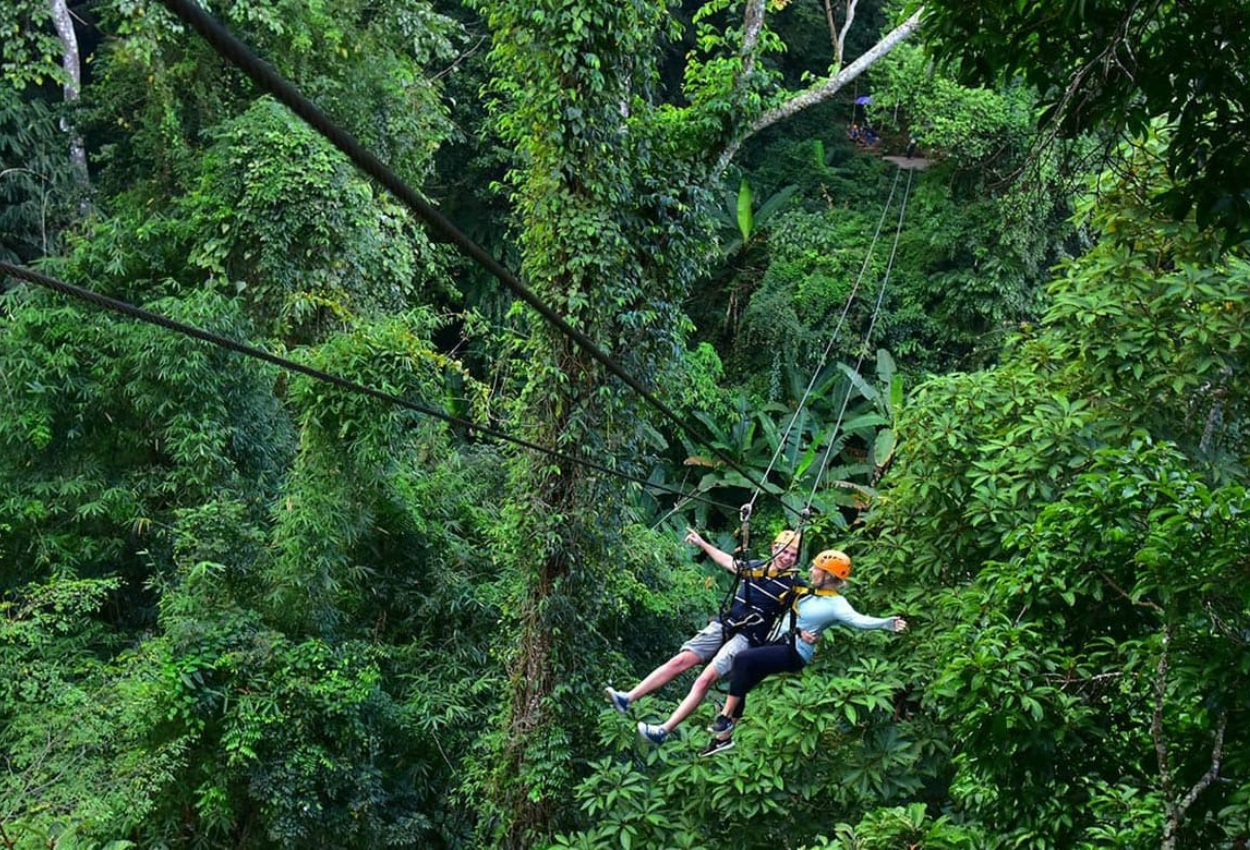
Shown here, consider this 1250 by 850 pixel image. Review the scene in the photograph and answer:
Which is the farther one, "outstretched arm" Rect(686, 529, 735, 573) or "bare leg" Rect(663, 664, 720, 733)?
"bare leg" Rect(663, 664, 720, 733)

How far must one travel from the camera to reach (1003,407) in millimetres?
5262

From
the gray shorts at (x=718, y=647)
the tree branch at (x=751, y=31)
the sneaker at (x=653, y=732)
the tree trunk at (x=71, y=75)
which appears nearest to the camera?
the gray shorts at (x=718, y=647)

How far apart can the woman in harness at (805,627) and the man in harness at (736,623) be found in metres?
0.08

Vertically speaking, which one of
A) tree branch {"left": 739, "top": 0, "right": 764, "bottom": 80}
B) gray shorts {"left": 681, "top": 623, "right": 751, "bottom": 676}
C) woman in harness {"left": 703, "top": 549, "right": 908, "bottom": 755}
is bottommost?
gray shorts {"left": 681, "top": 623, "right": 751, "bottom": 676}

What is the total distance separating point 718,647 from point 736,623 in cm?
32

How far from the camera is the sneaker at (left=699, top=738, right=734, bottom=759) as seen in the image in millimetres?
5152

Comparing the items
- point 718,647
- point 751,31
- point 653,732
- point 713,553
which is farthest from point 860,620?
point 751,31

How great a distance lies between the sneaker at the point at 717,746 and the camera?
16.9 feet

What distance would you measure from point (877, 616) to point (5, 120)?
892 centimetres

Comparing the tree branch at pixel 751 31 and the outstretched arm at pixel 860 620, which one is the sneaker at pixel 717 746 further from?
the tree branch at pixel 751 31

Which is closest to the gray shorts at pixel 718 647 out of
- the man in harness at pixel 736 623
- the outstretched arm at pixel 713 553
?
the man in harness at pixel 736 623

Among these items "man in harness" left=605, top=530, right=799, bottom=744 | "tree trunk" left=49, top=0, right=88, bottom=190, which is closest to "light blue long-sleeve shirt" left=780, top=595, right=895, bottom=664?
"man in harness" left=605, top=530, right=799, bottom=744

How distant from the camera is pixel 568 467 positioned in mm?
6570

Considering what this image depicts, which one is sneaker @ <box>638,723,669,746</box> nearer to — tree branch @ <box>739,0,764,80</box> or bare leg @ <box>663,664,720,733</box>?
bare leg @ <box>663,664,720,733</box>
